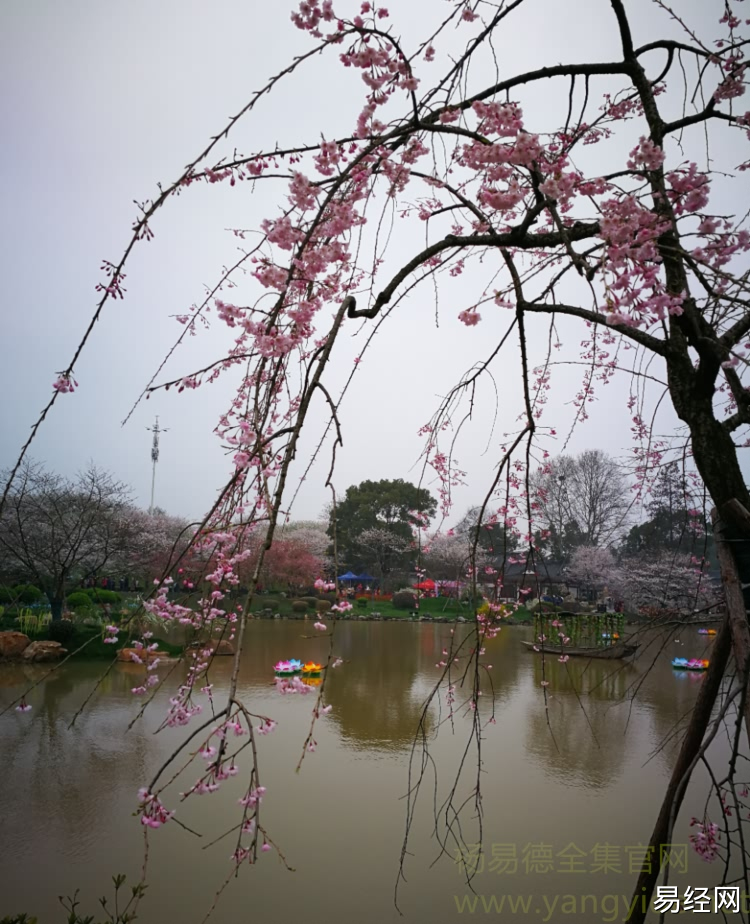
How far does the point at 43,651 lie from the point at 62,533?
10.2 ft

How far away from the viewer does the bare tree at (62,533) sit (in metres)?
8.03

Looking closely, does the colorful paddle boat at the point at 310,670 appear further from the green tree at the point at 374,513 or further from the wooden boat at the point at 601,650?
the green tree at the point at 374,513

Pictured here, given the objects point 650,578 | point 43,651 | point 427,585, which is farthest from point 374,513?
point 43,651

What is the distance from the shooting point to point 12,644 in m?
6.64

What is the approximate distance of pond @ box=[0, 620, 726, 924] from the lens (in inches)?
97.9

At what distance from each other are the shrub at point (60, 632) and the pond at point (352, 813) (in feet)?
6.39

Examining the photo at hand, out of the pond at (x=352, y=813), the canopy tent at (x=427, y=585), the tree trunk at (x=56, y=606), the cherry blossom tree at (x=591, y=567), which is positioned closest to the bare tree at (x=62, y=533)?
the tree trunk at (x=56, y=606)

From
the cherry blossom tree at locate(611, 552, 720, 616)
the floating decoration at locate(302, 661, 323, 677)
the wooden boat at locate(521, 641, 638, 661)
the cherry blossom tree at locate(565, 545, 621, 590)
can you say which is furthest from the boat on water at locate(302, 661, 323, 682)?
the cherry blossom tree at locate(565, 545, 621, 590)

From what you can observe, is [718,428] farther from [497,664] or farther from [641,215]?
[497,664]

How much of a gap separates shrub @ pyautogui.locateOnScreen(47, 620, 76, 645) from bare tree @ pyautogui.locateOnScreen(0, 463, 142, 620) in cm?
58

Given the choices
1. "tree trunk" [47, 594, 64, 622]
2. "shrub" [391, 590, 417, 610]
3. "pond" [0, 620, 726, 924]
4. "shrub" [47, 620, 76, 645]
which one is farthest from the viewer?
"shrub" [391, 590, 417, 610]

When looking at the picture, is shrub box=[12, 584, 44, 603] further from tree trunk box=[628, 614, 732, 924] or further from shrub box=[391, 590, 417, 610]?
shrub box=[391, 590, 417, 610]

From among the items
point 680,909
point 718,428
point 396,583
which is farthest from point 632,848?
point 396,583

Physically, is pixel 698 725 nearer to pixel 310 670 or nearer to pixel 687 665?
pixel 310 670
